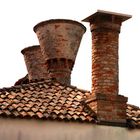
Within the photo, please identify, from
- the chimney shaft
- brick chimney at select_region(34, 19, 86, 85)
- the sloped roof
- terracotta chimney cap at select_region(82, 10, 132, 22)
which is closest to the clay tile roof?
the sloped roof

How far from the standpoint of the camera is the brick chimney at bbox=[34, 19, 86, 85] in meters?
17.9

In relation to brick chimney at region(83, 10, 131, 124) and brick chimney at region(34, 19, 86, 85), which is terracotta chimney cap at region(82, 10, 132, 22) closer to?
brick chimney at region(83, 10, 131, 124)

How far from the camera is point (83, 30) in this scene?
1898 centimetres

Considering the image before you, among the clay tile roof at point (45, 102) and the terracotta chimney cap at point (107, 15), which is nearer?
the clay tile roof at point (45, 102)

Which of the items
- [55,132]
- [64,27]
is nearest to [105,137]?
[55,132]

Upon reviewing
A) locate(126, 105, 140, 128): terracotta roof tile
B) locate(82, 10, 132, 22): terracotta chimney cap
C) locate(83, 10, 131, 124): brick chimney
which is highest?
locate(82, 10, 132, 22): terracotta chimney cap

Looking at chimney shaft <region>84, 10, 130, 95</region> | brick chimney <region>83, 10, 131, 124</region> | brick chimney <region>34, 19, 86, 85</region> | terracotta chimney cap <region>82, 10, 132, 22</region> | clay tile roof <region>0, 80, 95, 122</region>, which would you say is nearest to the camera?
clay tile roof <region>0, 80, 95, 122</region>

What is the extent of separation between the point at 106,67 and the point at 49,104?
177cm

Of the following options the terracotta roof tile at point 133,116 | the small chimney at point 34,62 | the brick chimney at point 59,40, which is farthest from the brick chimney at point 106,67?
the small chimney at point 34,62

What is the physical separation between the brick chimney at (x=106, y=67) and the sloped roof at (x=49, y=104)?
32cm

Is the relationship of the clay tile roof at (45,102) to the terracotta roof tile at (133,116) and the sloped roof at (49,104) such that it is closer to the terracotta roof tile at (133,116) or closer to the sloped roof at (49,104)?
the sloped roof at (49,104)

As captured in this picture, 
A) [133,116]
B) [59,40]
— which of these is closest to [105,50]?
[133,116]

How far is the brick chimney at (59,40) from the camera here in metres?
17.9

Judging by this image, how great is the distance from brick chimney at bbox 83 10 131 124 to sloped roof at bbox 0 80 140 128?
1.04ft
